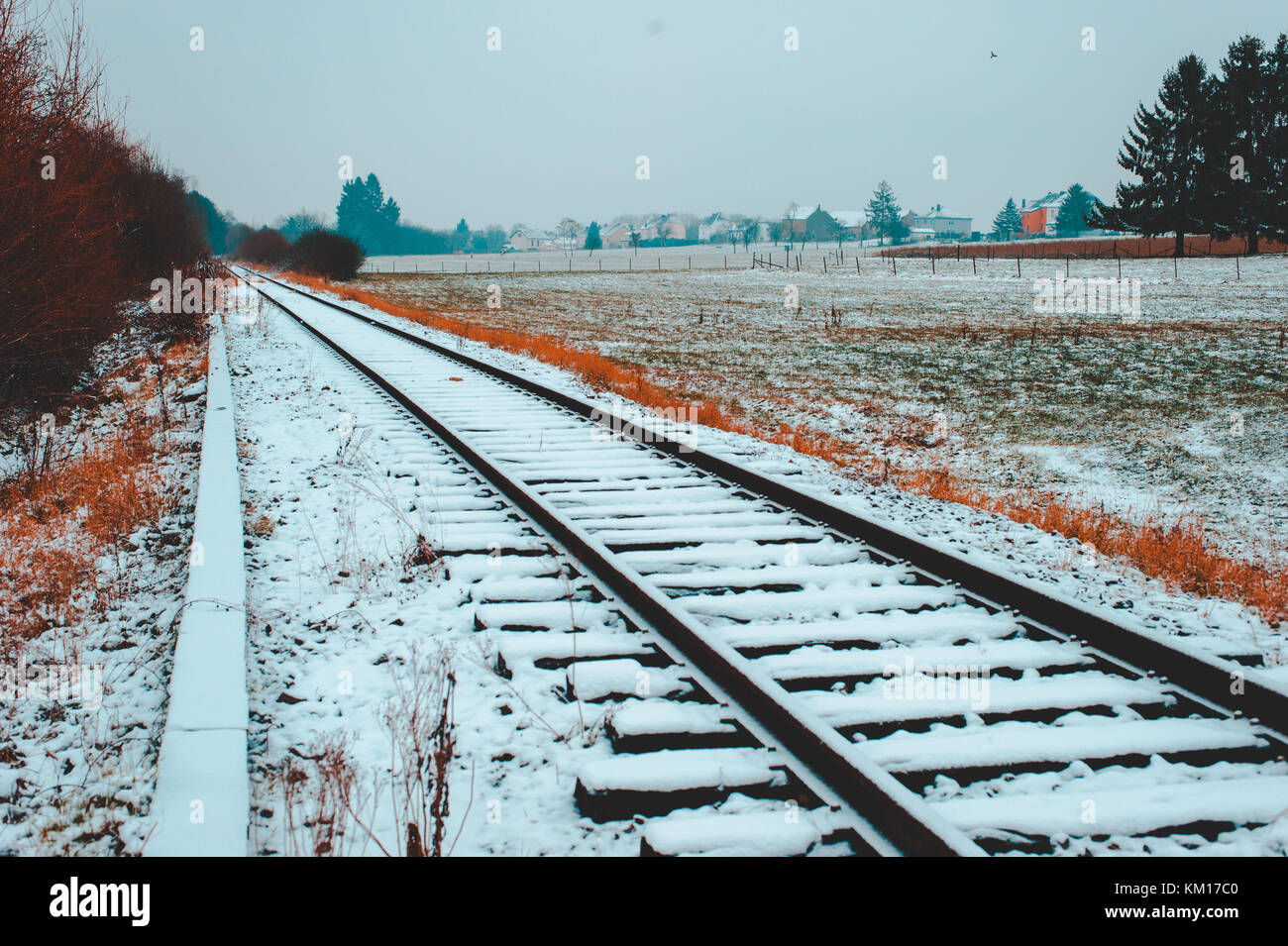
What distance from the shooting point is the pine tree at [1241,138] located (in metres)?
59.9

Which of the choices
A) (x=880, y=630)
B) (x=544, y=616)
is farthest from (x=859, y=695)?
(x=544, y=616)

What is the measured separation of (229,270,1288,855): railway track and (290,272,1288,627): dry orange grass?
1.47 meters

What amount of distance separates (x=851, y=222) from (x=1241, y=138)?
4877 inches

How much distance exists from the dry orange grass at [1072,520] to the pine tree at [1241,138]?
2442 inches

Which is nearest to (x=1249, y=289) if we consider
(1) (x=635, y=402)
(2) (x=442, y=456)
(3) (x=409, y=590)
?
(1) (x=635, y=402)

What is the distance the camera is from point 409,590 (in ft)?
15.8

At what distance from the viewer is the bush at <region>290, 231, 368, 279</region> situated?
64062mm

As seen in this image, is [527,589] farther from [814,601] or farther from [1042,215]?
[1042,215]

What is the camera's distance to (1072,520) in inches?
280

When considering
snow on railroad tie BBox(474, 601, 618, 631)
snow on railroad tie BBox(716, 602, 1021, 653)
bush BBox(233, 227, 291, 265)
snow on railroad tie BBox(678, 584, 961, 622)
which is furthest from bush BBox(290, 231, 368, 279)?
snow on railroad tie BBox(716, 602, 1021, 653)

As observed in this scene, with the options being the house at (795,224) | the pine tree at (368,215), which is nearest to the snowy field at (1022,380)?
the pine tree at (368,215)

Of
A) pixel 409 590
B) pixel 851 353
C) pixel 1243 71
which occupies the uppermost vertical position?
pixel 1243 71
